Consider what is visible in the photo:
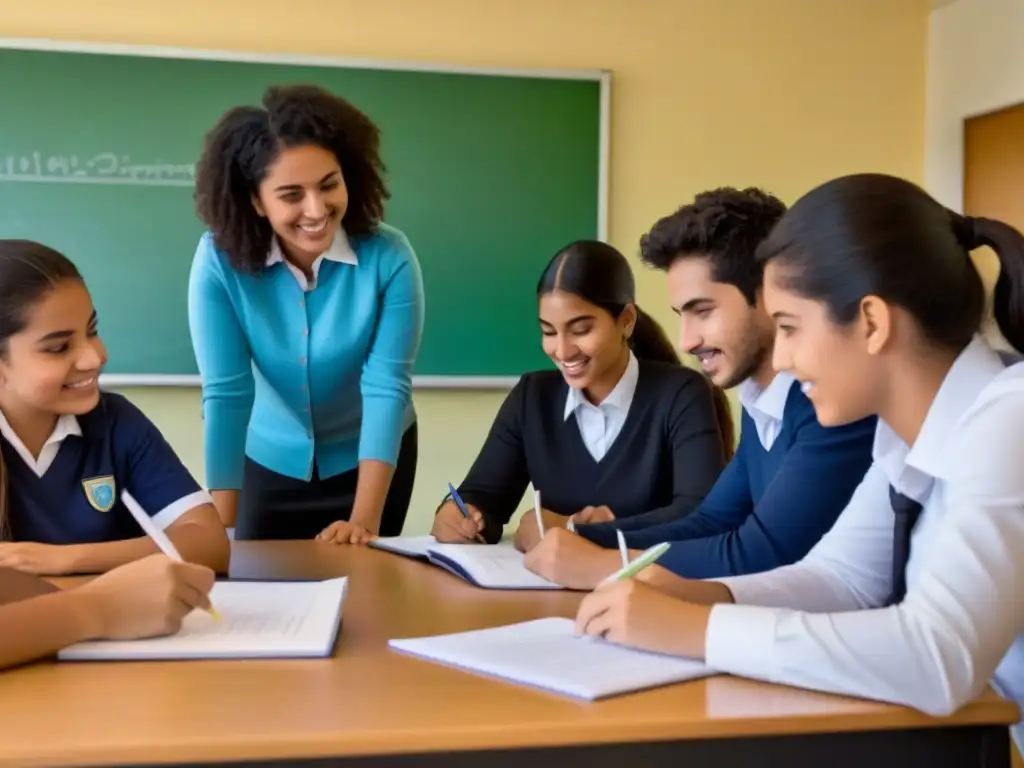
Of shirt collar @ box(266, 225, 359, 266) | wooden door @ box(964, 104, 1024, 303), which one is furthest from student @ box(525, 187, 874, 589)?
wooden door @ box(964, 104, 1024, 303)

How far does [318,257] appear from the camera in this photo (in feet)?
7.10

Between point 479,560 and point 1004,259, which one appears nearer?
point 1004,259

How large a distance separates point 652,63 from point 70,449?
7.80ft

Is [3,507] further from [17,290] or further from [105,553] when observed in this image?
[17,290]

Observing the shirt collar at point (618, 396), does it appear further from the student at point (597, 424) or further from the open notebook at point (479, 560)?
the open notebook at point (479, 560)

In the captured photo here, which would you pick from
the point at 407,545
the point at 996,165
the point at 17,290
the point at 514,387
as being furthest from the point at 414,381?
the point at 996,165

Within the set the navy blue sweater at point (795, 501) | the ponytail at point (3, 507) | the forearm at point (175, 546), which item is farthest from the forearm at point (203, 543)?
the navy blue sweater at point (795, 501)

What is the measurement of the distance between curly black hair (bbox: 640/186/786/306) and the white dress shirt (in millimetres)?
598

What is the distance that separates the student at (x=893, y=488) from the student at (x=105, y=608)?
404mm

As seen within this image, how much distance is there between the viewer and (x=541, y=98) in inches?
129

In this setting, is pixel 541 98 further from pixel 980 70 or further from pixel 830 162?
pixel 980 70

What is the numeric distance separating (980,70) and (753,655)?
299 centimetres

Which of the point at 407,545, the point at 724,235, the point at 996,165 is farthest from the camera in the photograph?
the point at 996,165

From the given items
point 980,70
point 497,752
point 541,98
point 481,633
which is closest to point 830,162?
point 980,70
